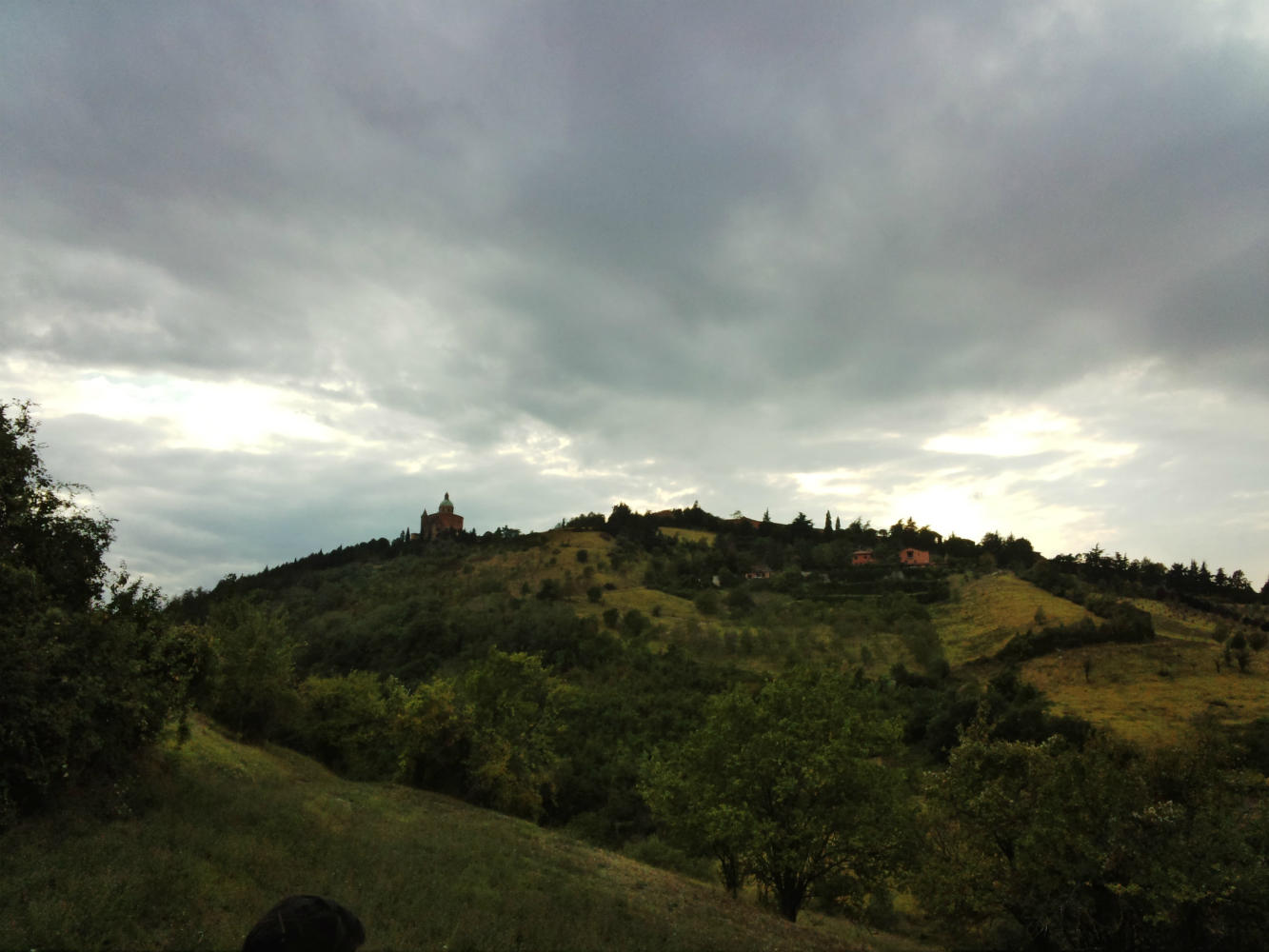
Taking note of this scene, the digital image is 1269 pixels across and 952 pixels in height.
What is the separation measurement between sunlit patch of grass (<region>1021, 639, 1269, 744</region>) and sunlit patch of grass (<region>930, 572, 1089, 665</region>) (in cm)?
915

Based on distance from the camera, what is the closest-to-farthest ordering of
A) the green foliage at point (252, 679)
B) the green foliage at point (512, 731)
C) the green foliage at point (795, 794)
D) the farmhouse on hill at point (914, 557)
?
the green foliage at point (795, 794) < the green foliage at point (252, 679) < the green foliage at point (512, 731) < the farmhouse on hill at point (914, 557)

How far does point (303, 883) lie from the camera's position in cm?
1323

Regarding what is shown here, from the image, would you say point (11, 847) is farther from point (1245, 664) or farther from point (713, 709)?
point (1245, 664)

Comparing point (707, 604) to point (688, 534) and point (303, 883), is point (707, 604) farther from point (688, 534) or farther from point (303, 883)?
point (303, 883)

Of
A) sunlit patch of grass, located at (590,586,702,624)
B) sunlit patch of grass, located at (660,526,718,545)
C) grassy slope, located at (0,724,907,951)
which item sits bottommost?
grassy slope, located at (0,724,907,951)

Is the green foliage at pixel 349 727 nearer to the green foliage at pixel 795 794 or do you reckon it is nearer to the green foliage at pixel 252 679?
the green foliage at pixel 252 679

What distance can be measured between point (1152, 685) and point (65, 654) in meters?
66.2

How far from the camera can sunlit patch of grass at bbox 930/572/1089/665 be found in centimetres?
7394

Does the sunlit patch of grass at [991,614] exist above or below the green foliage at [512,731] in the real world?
above

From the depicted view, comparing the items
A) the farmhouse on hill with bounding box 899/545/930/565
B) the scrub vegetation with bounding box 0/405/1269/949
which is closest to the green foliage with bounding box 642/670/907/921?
the scrub vegetation with bounding box 0/405/1269/949

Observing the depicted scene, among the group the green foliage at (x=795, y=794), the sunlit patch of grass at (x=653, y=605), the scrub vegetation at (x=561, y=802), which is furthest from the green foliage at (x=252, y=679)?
the sunlit patch of grass at (x=653, y=605)

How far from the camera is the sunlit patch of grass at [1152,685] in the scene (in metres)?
45.8

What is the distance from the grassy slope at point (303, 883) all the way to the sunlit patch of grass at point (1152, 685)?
36.9m

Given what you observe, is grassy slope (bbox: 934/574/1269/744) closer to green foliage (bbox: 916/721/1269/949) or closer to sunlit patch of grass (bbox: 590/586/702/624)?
green foliage (bbox: 916/721/1269/949)
